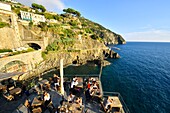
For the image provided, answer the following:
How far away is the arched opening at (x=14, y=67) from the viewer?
69.4ft

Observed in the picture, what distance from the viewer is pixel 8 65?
2170 centimetres

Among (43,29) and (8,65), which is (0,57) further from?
(43,29)

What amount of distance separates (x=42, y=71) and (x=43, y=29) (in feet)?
60.6

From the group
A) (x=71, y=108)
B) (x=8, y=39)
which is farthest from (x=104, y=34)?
(x=71, y=108)

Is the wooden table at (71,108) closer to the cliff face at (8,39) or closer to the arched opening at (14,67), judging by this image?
the arched opening at (14,67)

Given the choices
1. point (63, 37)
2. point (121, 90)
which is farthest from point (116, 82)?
point (63, 37)

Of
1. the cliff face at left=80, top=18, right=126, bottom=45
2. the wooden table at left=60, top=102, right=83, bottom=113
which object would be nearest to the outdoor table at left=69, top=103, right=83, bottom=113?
the wooden table at left=60, top=102, right=83, bottom=113

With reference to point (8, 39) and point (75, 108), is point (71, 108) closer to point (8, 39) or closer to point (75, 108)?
point (75, 108)

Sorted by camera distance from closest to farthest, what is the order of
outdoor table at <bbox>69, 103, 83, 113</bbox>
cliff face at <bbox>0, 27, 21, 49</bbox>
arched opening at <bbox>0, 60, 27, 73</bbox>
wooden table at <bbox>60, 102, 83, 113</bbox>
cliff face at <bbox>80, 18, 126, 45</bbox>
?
wooden table at <bbox>60, 102, 83, 113</bbox>
outdoor table at <bbox>69, 103, 83, 113</bbox>
arched opening at <bbox>0, 60, 27, 73</bbox>
cliff face at <bbox>0, 27, 21, 49</bbox>
cliff face at <bbox>80, 18, 126, 45</bbox>

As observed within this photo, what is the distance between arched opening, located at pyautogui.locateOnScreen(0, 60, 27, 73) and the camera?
Answer: 2116cm

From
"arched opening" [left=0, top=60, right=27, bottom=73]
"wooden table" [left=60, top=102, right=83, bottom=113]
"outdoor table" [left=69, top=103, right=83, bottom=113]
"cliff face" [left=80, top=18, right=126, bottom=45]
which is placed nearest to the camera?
"wooden table" [left=60, top=102, right=83, bottom=113]

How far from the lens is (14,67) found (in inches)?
915

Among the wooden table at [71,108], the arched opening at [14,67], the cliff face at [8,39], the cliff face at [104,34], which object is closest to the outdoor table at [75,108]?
the wooden table at [71,108]

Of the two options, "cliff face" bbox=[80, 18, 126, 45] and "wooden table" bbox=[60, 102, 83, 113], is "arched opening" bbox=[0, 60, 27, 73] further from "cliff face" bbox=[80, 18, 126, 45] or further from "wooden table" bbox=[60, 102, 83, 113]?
"cliff face" bbox=[80, 18, 126, 45]
